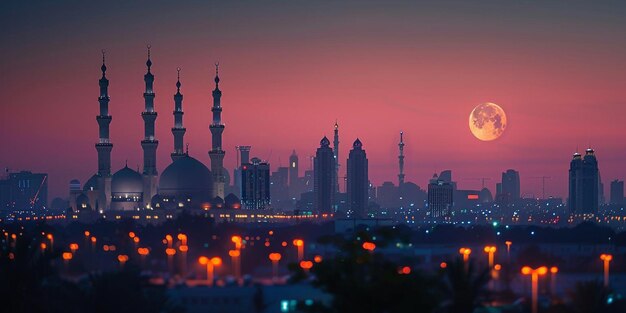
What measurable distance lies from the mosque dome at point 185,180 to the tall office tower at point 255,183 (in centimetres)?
3098

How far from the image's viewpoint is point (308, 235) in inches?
3733

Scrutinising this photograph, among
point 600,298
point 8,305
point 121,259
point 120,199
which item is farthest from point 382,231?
point 120,199

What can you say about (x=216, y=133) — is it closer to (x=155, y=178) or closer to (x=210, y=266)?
(x=155, y=178)

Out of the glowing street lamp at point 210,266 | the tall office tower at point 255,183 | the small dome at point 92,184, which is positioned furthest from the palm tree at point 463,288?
the tall office tower at point 255,183

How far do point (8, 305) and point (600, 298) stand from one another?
1674 cm

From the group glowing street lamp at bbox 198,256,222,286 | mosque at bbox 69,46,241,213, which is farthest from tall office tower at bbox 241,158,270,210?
glowing street lamp at bbox 198,256,222,286

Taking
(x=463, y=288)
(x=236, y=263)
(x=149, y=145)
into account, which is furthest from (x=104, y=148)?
(x=463, y=288)

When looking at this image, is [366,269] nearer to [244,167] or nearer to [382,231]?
[382,231]

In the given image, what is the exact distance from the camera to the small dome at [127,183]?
471 ft

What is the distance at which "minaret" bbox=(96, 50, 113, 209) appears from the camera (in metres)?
135

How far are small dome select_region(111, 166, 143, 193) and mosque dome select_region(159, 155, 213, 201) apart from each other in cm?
374

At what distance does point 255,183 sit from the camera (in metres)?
174

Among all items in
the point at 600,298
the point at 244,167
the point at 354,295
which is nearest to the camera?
the point at 354,295

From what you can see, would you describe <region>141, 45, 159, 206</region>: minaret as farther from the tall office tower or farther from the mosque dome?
the tall office tower
